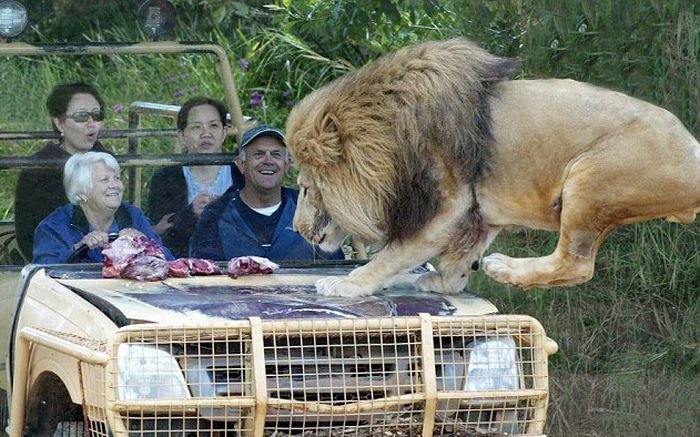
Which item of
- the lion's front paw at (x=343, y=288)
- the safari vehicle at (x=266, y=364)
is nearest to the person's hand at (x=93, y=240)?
the safari vehicle at (x=266, y=364)

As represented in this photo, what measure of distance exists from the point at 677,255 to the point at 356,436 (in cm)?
381

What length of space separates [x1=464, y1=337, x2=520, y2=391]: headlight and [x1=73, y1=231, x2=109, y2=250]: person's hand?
1.70m

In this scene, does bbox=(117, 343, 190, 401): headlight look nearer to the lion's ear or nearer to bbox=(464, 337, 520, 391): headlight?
bbox=(464, 337, 520, 391): headlight

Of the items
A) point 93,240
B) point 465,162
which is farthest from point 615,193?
point 93,240

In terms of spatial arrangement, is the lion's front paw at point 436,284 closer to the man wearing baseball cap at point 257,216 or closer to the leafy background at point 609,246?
the man wearing baseball cap at point 257,216

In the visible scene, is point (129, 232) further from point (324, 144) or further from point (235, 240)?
point (324, 144)

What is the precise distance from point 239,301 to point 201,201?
1271mm

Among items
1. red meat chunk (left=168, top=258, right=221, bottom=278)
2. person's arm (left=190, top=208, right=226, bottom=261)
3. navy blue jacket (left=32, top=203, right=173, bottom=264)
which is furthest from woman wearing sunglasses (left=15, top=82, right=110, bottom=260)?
red meat chunk (left=168, top=258, right=221, bottom=278)

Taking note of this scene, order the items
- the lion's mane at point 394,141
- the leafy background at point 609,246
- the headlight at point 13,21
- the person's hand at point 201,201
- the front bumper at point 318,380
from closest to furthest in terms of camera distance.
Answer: the front bumper at point 318,380, the lion's mane at point 394,141, the person's hand at point 201,201, the headlight at point 13,21, the leafy background at point 609,246

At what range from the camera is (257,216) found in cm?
571

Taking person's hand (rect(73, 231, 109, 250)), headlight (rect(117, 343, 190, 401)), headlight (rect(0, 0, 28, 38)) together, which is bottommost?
headlight (rect(117, 343, 190, 401))

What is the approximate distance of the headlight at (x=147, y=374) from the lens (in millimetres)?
3949

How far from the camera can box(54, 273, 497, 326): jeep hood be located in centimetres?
430

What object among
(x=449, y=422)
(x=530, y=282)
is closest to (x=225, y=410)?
(x=449, y=422)
